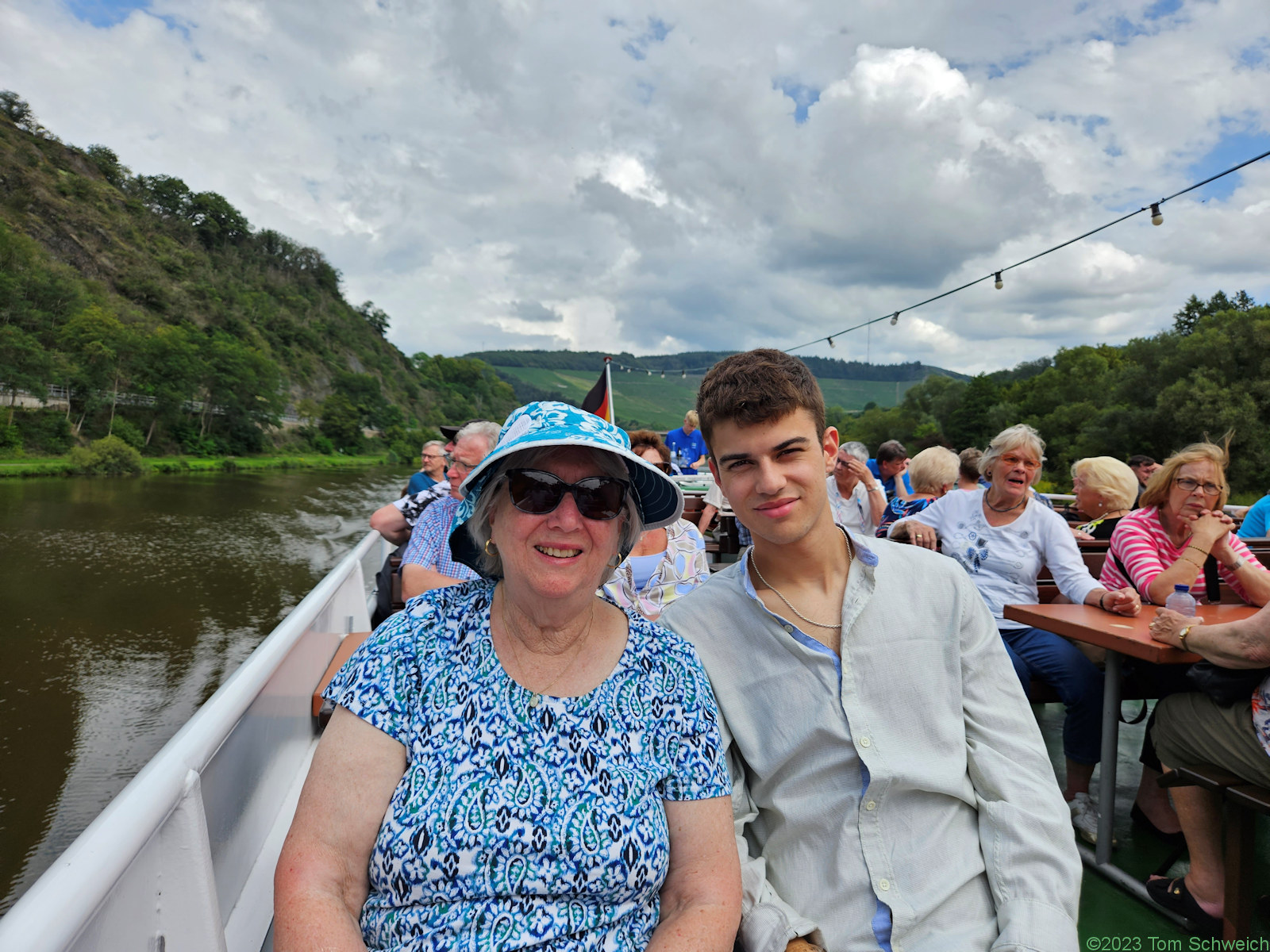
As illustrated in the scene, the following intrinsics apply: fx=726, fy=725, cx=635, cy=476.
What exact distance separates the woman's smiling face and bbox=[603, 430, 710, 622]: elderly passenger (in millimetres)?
1511

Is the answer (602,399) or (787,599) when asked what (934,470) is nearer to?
(787,599)

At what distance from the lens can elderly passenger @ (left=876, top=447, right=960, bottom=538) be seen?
4715 millimetres

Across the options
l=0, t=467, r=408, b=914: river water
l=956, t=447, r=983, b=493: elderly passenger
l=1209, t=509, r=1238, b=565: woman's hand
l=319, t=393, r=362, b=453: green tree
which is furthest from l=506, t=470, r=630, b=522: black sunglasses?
l=319, t=393, r=362, b=453: green tree

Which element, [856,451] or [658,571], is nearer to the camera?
[658,571]

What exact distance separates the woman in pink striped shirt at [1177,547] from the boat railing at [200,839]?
280 centimetres

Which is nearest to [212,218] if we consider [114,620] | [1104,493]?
[114,620]

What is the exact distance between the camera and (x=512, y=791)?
4.02 ft

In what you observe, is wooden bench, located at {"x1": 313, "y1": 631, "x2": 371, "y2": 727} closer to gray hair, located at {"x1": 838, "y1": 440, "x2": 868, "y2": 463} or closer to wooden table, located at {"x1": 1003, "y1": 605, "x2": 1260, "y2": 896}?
wooden table, located at {"x1": 1003, "y1": 605, "x2": 1260, "y2": 896}

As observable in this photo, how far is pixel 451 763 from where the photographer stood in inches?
48.6

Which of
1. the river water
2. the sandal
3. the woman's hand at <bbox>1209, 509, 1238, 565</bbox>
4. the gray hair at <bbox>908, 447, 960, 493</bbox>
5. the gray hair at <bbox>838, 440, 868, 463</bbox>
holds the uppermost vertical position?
the gray hair at <bbox>838, 440, 868, 463</bbox>

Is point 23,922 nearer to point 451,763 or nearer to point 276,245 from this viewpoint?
point 451,763

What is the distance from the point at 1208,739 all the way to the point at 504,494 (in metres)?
2.06

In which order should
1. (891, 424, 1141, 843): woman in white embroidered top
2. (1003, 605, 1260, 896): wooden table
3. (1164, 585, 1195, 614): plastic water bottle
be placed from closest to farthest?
(1003, 605, 1260, 896): wooden table < (1164, 585, 1195, 614): plastic water bottle < (891, 424, 1141, 843): woman in white embroidered top

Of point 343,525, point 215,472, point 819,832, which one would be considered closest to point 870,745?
point 819,832
